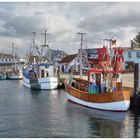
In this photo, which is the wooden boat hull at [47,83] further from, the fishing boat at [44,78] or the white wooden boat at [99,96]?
the white wooden boat at [99,96]

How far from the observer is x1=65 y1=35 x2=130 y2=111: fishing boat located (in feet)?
109

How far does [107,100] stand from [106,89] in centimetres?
202

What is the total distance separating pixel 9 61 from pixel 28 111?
142 m

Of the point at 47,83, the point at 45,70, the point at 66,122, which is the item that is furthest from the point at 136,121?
the point at 45,70

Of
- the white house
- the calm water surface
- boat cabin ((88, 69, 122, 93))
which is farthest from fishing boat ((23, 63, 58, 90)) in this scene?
the white house

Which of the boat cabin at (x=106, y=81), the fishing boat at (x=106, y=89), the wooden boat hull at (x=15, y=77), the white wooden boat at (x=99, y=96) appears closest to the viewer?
the white wooden boat at (x=99, y=96)

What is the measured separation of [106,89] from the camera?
117ft

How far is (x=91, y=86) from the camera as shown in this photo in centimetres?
3669

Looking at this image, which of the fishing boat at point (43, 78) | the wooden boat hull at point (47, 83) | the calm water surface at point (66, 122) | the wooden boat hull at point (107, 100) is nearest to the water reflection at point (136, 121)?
the calm water surface at point (66, 122)

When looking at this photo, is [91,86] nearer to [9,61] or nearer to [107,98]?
[107,98]

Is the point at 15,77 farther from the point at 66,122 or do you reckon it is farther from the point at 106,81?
the point at 66,122

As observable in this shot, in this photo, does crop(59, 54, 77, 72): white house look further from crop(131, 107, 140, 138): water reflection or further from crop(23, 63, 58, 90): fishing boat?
crop(131, 107, 140, 138): water reflection

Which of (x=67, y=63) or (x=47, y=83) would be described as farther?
(x=67, y=63)

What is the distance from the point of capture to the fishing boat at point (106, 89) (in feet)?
109
